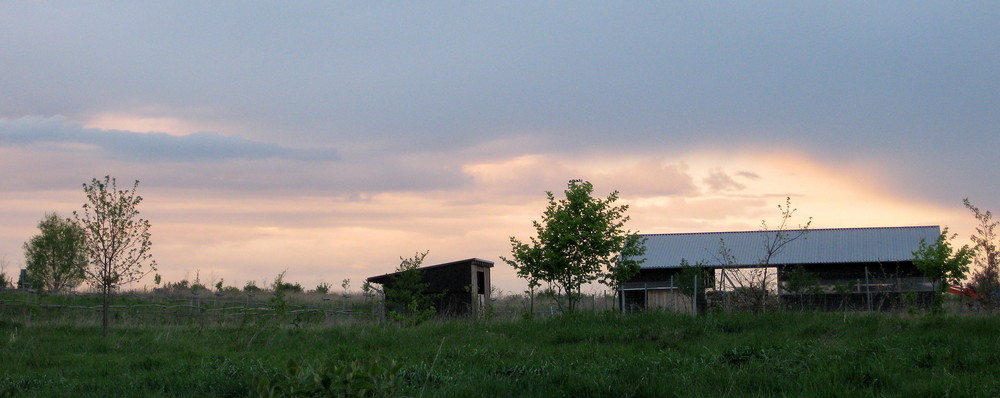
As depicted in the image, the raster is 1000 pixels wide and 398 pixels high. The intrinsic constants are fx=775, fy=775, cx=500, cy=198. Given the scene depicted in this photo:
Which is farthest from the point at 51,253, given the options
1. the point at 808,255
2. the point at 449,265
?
the point at 808,255

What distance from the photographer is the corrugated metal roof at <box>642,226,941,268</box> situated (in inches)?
1474

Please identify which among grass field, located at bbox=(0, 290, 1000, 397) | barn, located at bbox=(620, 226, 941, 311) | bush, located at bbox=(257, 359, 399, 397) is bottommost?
grass field, located at bbox=(0, 290, 1000, 397)

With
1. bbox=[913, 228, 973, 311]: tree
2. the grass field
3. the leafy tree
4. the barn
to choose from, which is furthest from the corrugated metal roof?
the grass field

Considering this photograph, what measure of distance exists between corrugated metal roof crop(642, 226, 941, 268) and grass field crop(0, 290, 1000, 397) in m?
24.1

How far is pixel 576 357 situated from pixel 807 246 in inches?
1266

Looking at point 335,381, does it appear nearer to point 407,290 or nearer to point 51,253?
point 407,290

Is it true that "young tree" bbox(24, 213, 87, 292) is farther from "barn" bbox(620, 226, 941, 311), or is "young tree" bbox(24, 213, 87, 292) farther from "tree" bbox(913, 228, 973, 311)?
"tree" bbox(913, 228, 973, 311)

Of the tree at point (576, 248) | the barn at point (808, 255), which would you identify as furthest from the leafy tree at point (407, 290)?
the barn at point (808, 255)

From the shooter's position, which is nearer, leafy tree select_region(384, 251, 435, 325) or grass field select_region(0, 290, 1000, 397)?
grass field select_region(0, 290, 1000, 397)

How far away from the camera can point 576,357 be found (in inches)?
416

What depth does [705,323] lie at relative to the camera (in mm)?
13328

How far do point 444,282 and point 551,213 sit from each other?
32.9ft

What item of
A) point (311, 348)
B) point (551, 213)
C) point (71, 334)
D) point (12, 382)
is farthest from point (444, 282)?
point (12, 382)

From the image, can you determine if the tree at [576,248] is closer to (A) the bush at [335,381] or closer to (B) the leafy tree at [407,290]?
(B) the leafy tree at [407,290]
